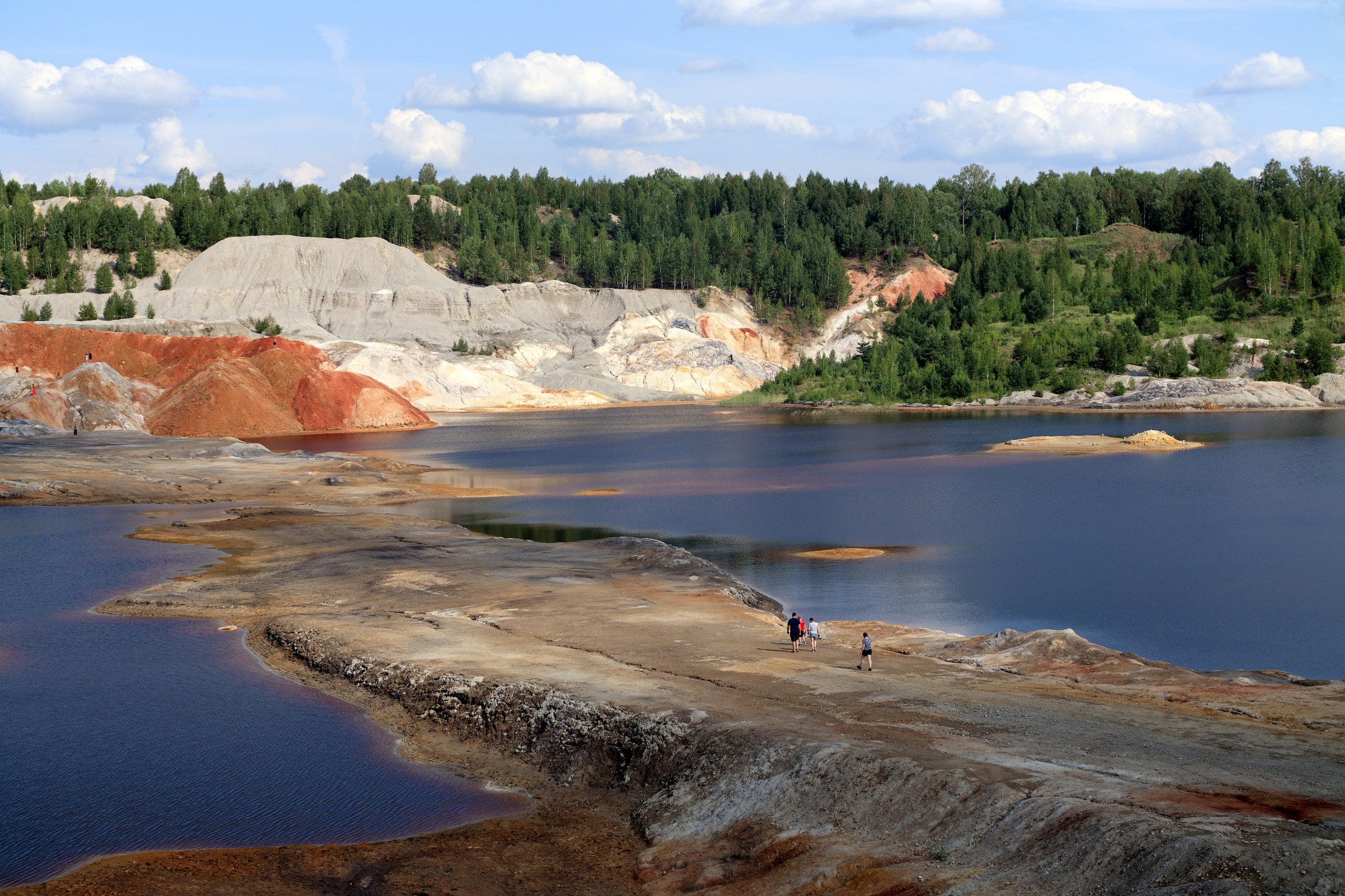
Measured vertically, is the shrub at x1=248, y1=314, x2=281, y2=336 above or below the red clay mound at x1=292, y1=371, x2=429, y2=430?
above

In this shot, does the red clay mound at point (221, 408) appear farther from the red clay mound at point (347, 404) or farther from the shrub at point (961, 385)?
the shrub at point (961, 385)

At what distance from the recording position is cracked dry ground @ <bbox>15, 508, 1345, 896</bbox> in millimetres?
14836

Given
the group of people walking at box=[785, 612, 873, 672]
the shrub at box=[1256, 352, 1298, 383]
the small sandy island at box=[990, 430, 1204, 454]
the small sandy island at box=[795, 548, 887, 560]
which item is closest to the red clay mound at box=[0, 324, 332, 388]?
the small sandy island at box=[990, 430, 1204, 454]

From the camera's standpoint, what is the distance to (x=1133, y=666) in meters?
27.2

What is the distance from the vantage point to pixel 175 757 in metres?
22.5

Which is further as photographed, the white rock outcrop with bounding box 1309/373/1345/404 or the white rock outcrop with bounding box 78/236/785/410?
the white rock outcrop with bounding box 78/236/785/410

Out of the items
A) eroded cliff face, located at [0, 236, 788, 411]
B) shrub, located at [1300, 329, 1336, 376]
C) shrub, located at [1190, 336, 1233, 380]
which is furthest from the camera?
eroded cliff face, located at [0, 236, 788, 411]

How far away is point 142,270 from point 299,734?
185 meters

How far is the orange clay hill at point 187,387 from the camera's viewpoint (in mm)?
104000

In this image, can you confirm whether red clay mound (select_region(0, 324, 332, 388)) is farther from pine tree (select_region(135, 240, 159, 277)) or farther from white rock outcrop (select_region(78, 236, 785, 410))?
pine tree (select_region(135, 240, 159, 277))

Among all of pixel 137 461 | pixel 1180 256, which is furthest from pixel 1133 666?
pixel 1180 256

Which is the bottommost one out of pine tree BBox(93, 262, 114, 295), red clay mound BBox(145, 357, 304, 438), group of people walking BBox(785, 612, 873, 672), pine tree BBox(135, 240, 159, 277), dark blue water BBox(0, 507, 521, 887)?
dark blue water BBox(0, 507, 521, 887)

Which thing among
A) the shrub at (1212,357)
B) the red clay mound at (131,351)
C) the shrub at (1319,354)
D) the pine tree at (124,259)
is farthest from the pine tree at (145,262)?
the shrub at (1319,354)

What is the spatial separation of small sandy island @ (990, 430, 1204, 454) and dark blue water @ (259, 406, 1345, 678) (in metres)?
4.12
